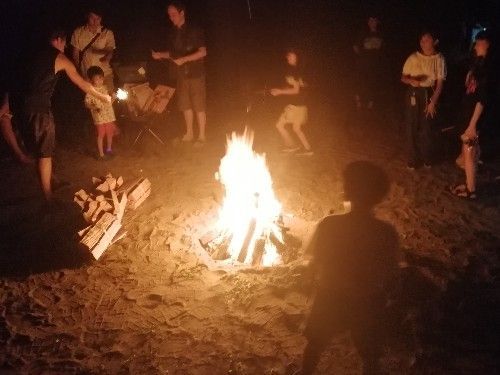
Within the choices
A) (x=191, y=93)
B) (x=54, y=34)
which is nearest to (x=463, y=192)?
(x=191, y=93)

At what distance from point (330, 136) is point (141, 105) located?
3.81 metres

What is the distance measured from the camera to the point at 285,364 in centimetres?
374

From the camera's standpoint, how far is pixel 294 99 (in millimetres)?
7312

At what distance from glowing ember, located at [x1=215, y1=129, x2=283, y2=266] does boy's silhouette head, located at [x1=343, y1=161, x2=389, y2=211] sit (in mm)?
1148

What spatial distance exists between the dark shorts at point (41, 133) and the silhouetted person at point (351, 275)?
4161mm

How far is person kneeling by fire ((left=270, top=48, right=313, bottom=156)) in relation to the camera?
23.3 feet

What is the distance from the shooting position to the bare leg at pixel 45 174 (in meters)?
6.21

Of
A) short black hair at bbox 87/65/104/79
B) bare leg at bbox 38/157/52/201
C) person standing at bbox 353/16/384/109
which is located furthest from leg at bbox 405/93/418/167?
bare leg at bbox 38/157/52/201

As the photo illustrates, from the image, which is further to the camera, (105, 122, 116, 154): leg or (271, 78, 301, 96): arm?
Result: (105, 122, 116, 154): leg

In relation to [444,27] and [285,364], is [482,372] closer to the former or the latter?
[285,364]

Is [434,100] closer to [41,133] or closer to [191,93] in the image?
[191,93]

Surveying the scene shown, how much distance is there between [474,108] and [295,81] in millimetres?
2755

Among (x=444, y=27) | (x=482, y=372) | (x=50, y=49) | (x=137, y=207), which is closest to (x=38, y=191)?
→ (x=137, y=207)

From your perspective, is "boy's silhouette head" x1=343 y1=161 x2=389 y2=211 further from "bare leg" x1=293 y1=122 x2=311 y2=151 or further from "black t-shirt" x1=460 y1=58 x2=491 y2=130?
"black t-shirt" x1=460 y1=58 x2=491 y2=130
